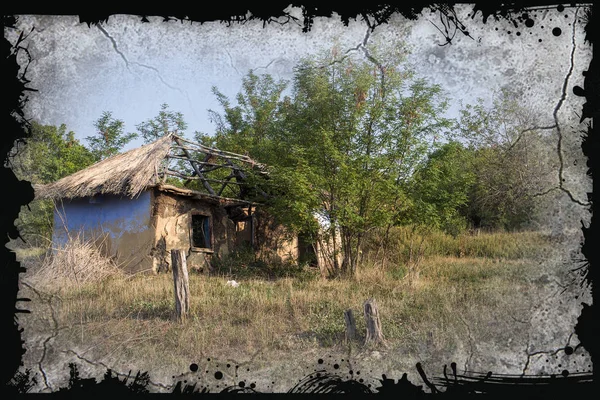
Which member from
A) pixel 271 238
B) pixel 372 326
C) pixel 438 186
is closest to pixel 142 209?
pixel 271 238

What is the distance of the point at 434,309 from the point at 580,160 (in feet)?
10.3

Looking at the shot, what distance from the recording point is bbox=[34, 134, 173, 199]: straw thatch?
888cm

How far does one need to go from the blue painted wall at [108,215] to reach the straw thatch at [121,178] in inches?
9.0

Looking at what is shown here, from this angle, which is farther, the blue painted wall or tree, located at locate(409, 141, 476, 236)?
the blue painted wall

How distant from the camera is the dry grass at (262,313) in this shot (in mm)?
3896

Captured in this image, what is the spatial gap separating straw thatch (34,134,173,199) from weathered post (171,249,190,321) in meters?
3.84

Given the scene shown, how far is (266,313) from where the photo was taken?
543 centimetres

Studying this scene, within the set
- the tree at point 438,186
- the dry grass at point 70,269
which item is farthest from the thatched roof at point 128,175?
the tree at point 438,186

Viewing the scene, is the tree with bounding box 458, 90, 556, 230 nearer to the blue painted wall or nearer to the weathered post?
the weathered post

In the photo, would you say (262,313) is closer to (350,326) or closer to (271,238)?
(350,326)

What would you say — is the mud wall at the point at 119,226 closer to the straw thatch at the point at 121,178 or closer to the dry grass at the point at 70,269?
the straw thatch at the point at 121,178

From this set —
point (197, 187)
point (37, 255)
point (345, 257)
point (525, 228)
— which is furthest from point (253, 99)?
point (525, 228)

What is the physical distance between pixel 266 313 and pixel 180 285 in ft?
3.73

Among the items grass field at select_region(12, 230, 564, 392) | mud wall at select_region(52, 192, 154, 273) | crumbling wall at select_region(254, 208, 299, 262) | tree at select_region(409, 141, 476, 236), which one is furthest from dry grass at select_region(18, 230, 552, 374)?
crumbling wall at select_region(254, 208, 299, 262)
